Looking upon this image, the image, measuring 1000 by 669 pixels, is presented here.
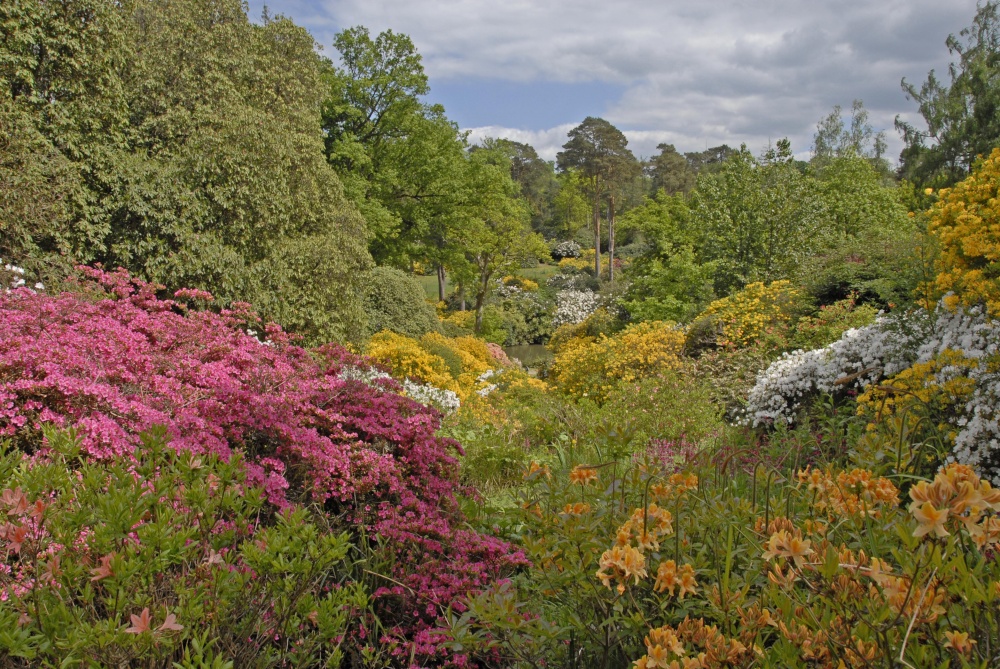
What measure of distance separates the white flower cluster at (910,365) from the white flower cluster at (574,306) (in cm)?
2271

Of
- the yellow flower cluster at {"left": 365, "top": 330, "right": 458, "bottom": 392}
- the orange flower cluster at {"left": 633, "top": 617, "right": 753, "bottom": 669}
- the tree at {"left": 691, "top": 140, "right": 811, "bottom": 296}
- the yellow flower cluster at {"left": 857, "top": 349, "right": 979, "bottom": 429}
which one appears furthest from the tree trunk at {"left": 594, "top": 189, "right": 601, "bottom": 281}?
the orange flower cluster at {"left": 633, "top": 617, "right": 753, "bottom": 669}

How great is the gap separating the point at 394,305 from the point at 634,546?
598 inches

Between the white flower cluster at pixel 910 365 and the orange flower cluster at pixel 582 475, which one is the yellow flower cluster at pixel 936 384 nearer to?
the white flower cluster at pixel 910 365

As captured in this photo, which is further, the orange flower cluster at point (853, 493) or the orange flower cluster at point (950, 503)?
the orange flower cluster at point (853, 493)

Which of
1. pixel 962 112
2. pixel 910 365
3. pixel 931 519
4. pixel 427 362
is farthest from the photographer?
pixel 962 112

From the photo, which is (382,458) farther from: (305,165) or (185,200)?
(305,165)

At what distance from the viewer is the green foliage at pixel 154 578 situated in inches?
70.0

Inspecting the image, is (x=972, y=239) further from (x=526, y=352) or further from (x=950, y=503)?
(x=526, y=352)

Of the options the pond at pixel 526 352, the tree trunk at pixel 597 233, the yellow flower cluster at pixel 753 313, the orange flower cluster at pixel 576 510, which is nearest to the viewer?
the orange flower cluster at pixel 576 510

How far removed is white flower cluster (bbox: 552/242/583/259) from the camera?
47.7m

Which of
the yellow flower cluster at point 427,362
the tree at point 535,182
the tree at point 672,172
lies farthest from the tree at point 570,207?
the yellow flower cluster at point 427,362

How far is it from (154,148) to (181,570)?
378 inches

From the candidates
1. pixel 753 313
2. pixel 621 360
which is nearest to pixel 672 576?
pixel 621 360

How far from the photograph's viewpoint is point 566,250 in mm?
48031
